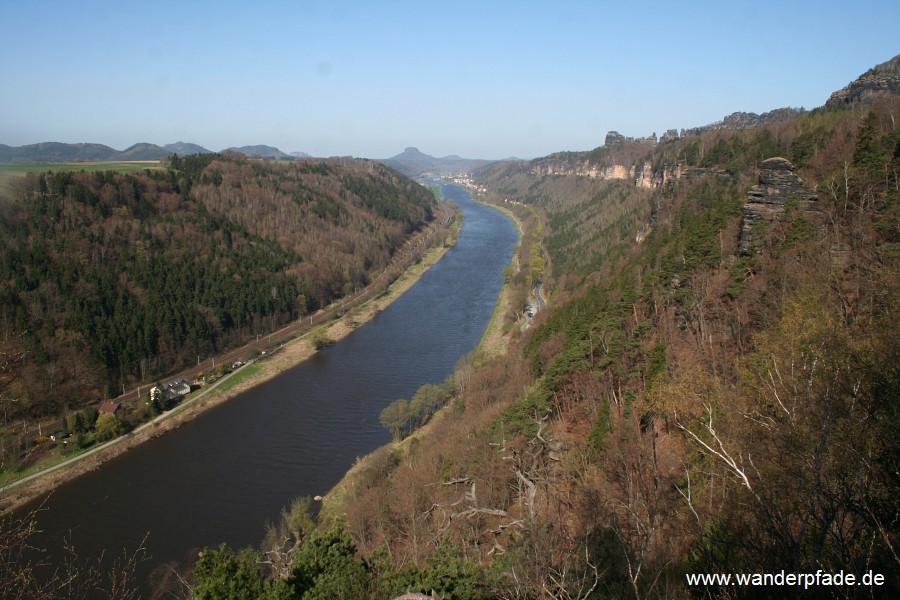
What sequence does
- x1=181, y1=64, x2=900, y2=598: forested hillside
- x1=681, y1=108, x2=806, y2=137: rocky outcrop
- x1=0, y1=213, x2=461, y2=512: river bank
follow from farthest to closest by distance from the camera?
x1=681, y1=108, x2=806, y2=137: rocky outcrop, x1=0, y1=213, x2=461, y2=512: river bank, x1=181, y1=64, x2=900, y2=598: forested hillside

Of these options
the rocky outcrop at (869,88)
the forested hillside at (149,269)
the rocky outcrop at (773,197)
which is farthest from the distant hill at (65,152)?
the rocky outcrop at (869,88)


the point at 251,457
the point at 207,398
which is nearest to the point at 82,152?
the point at 207,398

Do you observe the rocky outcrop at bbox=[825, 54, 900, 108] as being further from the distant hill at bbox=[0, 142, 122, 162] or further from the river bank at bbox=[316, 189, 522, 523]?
the distant hill at bbox=[0, 142, 122, 162]

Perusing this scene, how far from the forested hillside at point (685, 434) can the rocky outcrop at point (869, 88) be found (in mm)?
4197

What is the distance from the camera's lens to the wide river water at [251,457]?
15742 mm

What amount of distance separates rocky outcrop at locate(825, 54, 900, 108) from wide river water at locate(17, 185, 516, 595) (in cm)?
2487

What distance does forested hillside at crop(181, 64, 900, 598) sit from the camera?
4277 millimetres

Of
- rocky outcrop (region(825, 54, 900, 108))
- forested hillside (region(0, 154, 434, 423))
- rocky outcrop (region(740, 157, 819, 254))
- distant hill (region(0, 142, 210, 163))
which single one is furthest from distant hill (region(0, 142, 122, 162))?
rocky outcrop (region(825, 54, 900, 108))

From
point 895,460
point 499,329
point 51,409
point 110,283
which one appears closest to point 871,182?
point 895,460

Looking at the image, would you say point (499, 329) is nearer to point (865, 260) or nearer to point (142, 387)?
point (142, 387)

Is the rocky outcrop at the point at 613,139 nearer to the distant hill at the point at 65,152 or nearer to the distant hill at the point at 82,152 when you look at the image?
the distant hill at the point at 82,152

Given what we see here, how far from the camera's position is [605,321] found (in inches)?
637

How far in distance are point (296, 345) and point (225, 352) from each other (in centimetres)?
404

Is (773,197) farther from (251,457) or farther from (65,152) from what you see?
(65,152)
